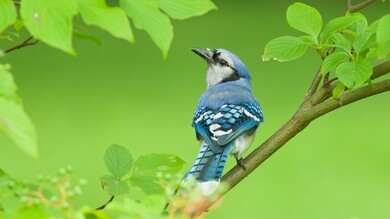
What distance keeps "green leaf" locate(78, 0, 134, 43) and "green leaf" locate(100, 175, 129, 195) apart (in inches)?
19.3

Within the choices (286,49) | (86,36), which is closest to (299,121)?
(286,49)

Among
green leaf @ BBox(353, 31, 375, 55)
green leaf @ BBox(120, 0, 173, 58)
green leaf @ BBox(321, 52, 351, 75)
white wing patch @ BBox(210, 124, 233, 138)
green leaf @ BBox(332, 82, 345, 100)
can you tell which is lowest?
white wing patch @ BBox(210, 124, 233, 138)

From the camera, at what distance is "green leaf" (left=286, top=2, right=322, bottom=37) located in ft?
4.92

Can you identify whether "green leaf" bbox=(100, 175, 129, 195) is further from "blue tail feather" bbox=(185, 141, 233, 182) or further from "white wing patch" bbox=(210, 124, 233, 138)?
"white wing patch" bbox=(210, 124, 233, 138)

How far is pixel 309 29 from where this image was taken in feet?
4.92

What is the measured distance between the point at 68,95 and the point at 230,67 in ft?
2.59

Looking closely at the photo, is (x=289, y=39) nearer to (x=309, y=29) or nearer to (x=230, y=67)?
(x=309, y=29)

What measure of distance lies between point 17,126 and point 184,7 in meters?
0.30

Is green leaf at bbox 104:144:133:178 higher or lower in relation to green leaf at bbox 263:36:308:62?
lower

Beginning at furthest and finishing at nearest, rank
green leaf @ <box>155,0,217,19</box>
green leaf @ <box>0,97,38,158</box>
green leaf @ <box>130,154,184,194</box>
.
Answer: green leaf @ <box>130,154,184,194</box> → green leaf @ <box>155,0,217,19</box> → green leaf @ <box>0,97,38,158</box>

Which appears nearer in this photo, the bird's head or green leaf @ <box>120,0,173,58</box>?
green leaf @ <box>120,0,173,58</box>

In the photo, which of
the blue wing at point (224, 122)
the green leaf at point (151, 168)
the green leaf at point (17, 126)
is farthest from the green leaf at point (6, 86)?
the blue wing at point (224, 122)

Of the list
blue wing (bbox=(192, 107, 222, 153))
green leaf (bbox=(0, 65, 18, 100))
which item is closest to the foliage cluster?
blue wing (bbox=(192, 107, 222, 153))

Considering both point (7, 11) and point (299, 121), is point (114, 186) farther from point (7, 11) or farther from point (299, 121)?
point (7, 11)
